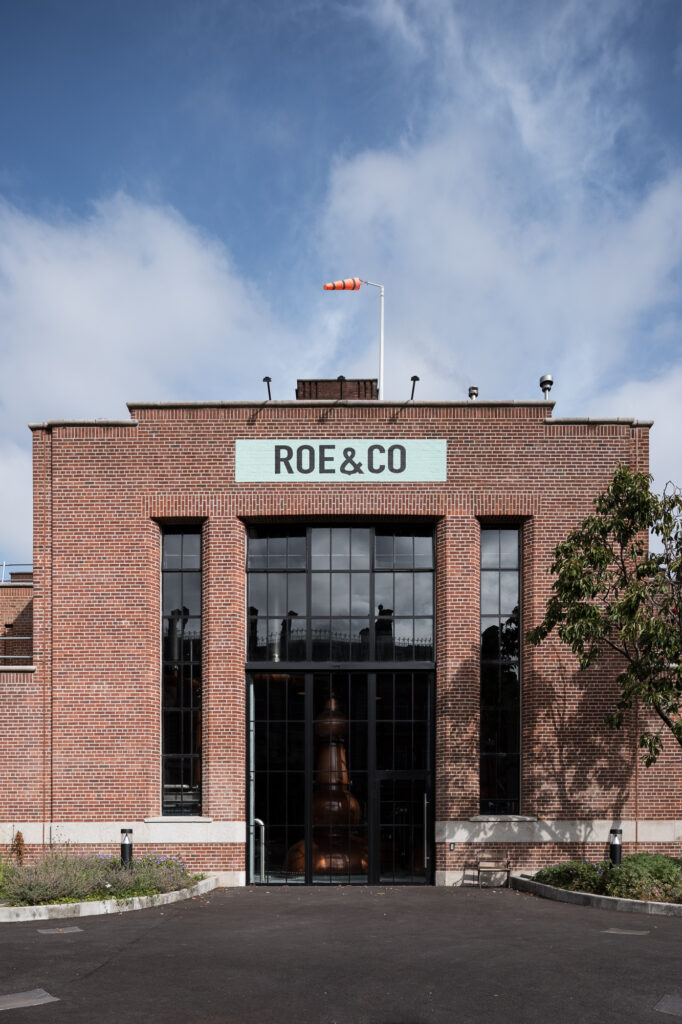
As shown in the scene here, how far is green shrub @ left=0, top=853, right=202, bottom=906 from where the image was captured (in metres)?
13.9

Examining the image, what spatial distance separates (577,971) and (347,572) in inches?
360

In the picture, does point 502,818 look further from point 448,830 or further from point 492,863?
point 448,830

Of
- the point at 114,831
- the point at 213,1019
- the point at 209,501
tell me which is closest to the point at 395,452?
the point at 209,501

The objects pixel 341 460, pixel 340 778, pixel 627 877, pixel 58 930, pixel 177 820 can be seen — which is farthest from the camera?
pixel 341 460

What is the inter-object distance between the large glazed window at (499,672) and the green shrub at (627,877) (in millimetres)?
1845

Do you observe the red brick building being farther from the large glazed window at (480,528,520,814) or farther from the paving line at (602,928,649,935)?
the paving line at (602,928,649,935)

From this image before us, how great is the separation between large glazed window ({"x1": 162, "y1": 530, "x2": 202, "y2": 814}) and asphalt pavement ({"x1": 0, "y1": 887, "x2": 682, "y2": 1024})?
300 centimetres

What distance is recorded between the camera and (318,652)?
698 inches

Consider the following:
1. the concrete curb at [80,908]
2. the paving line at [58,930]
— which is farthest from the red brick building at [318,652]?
the paving line at [58,930]

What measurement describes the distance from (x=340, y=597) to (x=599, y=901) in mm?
7295

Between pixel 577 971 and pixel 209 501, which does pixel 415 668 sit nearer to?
pixel 209 501

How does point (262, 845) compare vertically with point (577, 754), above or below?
below

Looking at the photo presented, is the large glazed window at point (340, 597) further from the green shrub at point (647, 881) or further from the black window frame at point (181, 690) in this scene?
the green shrub at point (647, 881)

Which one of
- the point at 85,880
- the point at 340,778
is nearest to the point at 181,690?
the point at 340,778
